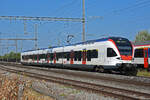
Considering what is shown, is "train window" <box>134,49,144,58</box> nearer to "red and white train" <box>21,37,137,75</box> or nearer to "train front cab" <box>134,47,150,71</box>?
"train front cab" <box>134,47,150,71</box>

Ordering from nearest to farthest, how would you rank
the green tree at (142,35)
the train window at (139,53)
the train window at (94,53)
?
the train window at (94,53)
the train window at (139,53)
the green tree at (142,35)

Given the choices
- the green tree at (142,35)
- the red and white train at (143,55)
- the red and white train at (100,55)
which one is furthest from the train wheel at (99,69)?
the green tree at (142,35)

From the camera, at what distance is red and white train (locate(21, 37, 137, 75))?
17906mm

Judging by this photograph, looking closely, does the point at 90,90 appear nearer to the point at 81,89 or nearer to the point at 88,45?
the point at 81,89

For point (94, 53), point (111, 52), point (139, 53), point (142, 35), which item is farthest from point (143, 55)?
point (142, 35)

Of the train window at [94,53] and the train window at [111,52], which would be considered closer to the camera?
the train window at [111,52]

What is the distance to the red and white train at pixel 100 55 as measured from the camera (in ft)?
58.7

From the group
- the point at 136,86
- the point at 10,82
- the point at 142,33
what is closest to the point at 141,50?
the point at 136,86

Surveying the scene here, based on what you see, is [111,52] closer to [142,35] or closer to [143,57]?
[143,57]

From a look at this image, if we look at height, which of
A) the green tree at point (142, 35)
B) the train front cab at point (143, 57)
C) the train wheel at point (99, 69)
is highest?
the green tree at point (142, 35)

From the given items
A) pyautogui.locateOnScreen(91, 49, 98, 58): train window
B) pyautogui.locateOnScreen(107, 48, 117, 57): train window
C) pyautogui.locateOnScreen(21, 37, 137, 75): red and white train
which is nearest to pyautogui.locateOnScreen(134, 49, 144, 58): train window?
pyautogui.locateOnScreen(21, 37, 137, 75): red and white train

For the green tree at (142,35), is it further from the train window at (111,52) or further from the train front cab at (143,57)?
the train window at (111,52)

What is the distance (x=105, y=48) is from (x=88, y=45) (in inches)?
131

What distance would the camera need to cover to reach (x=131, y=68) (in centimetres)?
1781
